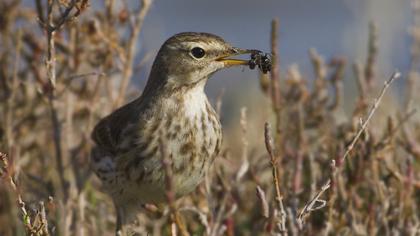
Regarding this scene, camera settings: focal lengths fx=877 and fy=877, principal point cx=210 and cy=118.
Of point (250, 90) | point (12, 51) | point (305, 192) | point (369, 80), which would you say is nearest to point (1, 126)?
point (12, 51)

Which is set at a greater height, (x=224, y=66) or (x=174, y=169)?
(x=224, y=66)

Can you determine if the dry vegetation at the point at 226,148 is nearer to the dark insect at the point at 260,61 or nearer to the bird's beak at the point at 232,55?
the dark insect at the point at 260,61

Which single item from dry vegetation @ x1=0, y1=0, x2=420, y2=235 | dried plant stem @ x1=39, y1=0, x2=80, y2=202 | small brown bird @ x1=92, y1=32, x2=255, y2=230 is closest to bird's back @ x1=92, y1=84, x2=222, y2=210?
small brown bird @ x1=92, y1=32, x2=255, y2=230

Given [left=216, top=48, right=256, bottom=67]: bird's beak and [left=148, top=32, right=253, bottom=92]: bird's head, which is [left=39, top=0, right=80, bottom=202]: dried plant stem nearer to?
[left=148, top=32, right=253, bottom=92]: bird's head

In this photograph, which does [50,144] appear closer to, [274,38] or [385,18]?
[274,38]

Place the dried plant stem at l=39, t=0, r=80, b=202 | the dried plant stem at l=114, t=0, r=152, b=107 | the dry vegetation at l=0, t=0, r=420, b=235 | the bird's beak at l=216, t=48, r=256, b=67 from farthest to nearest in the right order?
the dried plant stem at l=114, t=0, r=152, b=107, the dry vegetation at l=0, t=0, r=420, b=235, the bird's beak at l=216, t=48, r=256, b=67, the dried plant stem at l=39, t=0, r=80, b=202

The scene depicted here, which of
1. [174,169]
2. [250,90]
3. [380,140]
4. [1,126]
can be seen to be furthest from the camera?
[250,90]

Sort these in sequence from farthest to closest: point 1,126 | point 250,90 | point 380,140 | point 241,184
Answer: point 250,90
point 1,126
point 241,184
point 380,140
